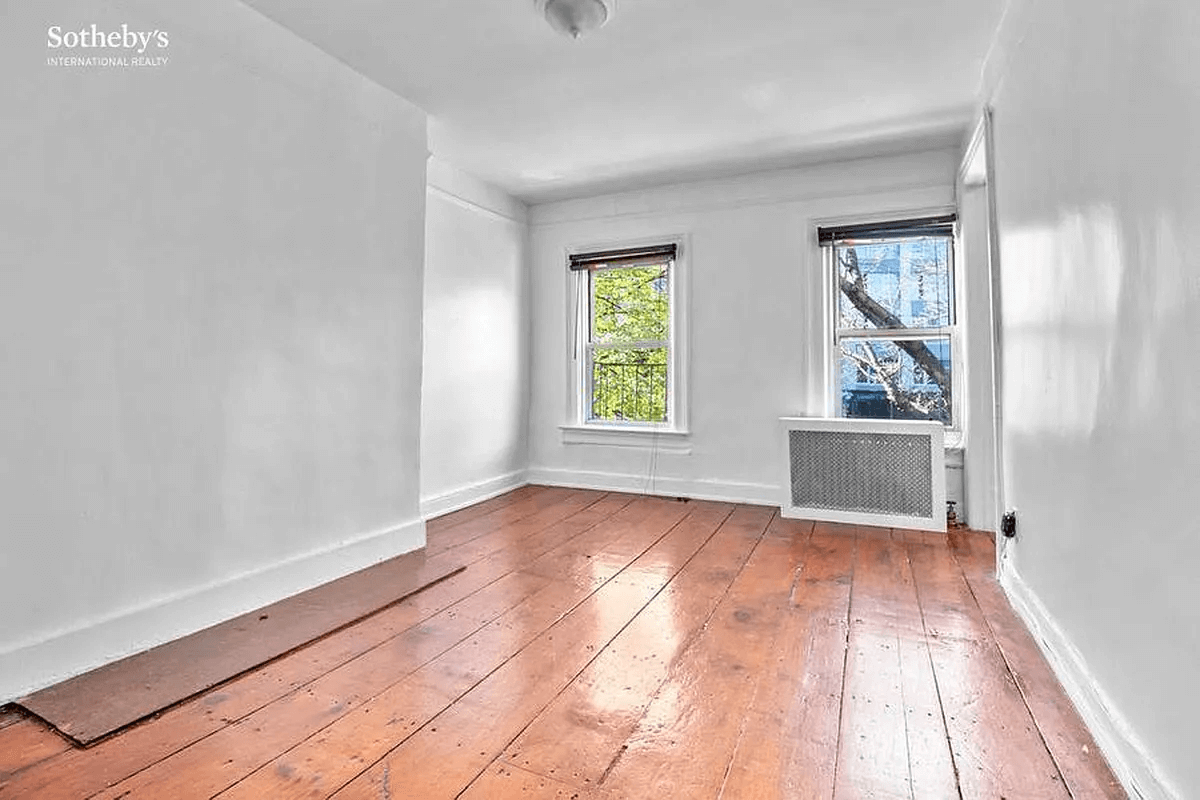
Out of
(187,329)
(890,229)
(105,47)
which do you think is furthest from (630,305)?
(105,47)

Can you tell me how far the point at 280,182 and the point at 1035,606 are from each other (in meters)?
3.32

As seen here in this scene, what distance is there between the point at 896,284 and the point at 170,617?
13.9ft

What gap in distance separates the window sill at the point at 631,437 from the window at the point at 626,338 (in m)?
0.06

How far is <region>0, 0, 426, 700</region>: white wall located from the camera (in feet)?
5.86

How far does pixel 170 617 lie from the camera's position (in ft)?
6.91

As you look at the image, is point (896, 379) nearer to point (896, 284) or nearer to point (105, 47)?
point (896, 284)

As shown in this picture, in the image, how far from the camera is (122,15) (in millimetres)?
2000

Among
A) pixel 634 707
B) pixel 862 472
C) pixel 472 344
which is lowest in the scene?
pixel 634 707

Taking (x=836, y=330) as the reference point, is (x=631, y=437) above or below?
below

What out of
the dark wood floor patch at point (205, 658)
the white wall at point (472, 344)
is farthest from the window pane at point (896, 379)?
the dark wood floor patch at point (205, 658)

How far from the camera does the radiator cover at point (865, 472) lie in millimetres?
3566

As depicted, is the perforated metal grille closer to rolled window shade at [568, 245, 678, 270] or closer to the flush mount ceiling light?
rolled window shade at [568, 245, 678, 270]

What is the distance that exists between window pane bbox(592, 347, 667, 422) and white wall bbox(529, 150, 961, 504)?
27 centimetres

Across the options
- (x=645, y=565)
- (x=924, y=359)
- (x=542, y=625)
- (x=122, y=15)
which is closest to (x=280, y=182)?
(x=122, y=15)
